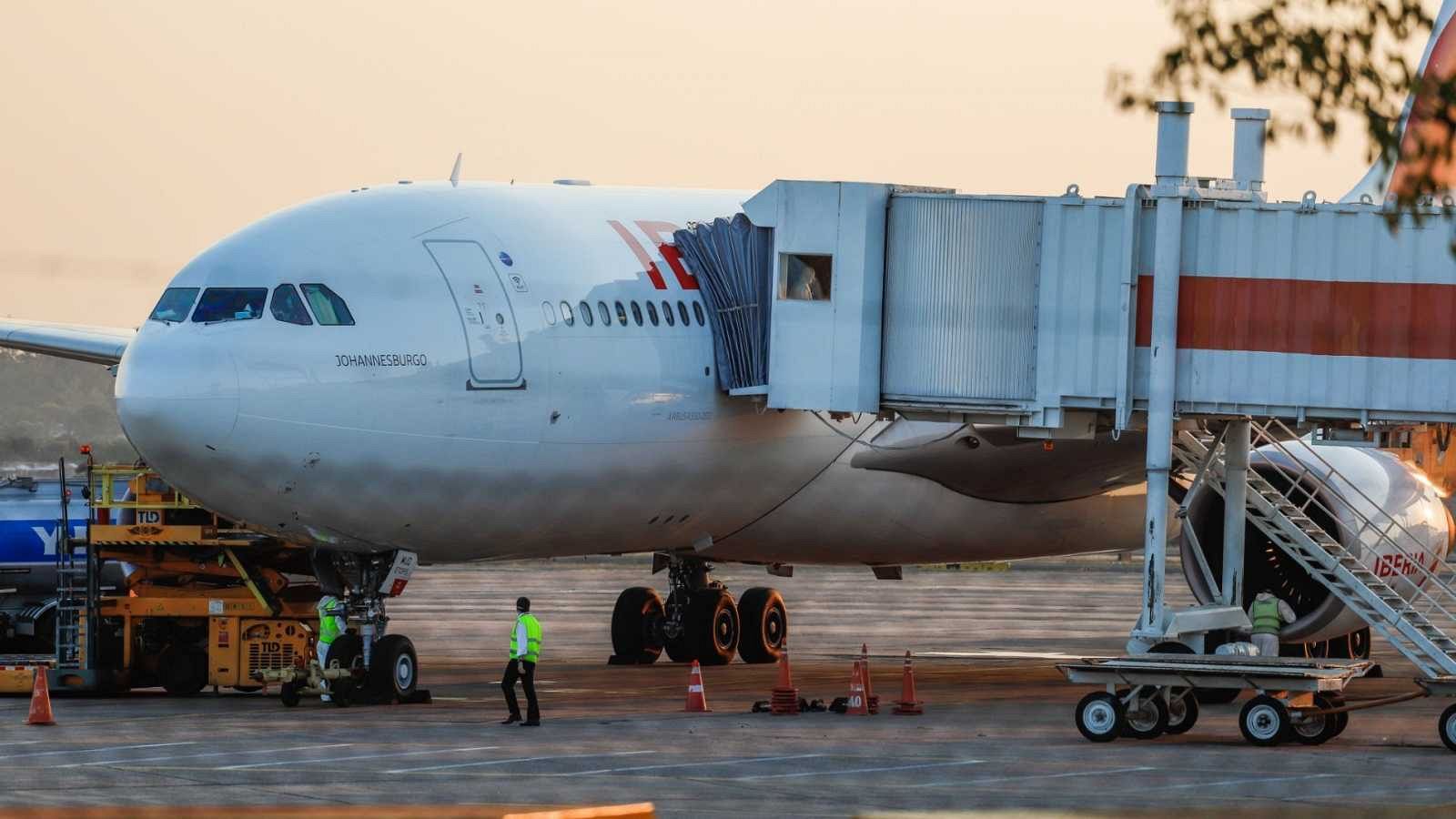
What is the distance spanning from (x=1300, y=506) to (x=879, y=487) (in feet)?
14.1

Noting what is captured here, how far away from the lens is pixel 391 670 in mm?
21375

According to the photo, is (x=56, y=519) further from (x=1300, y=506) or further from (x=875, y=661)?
(x=1300, y=506)

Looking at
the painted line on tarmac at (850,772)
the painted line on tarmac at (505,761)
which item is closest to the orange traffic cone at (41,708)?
the painted line on tarmac at (505,761)

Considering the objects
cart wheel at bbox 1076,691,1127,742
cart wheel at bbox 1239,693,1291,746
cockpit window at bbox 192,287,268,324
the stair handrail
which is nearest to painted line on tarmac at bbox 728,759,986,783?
cart wheel at bbox 1076,691,1127,742

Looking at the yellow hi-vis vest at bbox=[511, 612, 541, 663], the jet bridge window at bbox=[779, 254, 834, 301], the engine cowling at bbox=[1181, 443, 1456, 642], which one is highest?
the jet bridge window at bbox=[779, 254, 834, 301]

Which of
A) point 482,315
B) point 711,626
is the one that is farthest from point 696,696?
point 711,626

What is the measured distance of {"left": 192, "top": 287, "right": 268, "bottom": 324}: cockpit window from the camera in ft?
64.7

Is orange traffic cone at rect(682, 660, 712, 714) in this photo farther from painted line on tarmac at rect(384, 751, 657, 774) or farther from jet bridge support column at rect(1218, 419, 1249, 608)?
jet bridge support column at rect(1218, 419, 1249, 608)

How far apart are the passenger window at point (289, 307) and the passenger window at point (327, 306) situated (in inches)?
3.1

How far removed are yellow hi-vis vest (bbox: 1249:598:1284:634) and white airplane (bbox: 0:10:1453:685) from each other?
4.68 feet

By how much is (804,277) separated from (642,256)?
176 centimetres

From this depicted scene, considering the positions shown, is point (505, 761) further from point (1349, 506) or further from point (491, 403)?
point (1349, 506)

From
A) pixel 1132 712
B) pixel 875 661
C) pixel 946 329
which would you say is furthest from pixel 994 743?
pixel 875 661

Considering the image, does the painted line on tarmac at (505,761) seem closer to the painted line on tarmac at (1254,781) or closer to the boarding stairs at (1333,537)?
the painted line on tarmac at (1254,781)
